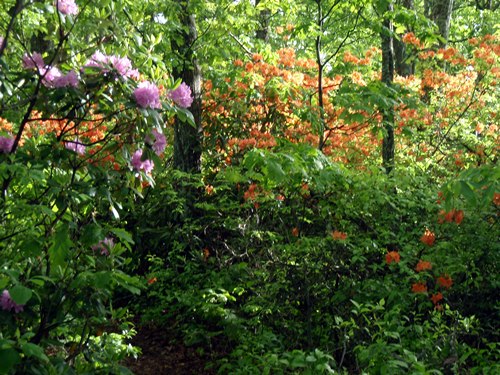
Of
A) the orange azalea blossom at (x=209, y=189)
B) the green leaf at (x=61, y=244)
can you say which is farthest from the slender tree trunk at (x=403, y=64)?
the green leaf at (x=61, y=244)

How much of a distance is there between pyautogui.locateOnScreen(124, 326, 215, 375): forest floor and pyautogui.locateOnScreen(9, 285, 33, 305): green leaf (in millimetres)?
2941

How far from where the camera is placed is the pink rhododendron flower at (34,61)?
286 cm

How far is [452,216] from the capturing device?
4.00 meters

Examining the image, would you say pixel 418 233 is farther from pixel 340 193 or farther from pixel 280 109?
pixel 280 109

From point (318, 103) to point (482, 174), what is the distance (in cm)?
396

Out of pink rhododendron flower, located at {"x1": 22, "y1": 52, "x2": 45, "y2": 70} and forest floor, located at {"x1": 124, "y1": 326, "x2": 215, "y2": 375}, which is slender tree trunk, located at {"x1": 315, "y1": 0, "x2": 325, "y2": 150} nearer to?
forest floor, located at {"x1": 124, "y1": 326, "x2": 215, "y2": 375}

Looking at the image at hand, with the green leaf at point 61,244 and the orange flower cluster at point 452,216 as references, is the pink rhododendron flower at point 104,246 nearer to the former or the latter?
the green leaf at point 61,244

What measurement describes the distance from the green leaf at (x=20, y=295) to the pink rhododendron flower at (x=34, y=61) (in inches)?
43.5

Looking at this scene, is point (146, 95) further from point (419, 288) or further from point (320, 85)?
point (320, 85)

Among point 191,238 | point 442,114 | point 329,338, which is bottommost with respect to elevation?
point 329,338

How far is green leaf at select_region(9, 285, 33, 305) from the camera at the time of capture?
2.31 metres

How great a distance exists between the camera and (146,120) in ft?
9.40

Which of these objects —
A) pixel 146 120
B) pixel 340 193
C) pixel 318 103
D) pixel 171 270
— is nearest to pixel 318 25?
pixel 318 103

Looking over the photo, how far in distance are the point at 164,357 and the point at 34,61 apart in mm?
3403
